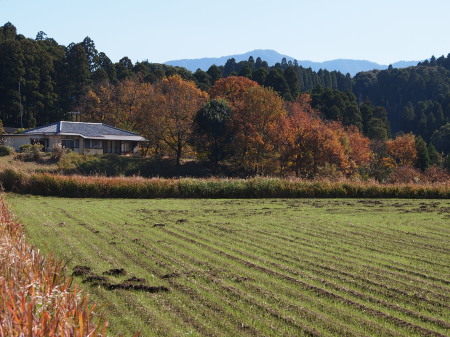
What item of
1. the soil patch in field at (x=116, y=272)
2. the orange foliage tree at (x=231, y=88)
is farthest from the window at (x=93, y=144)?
the soil patch in field at (x=116, y=272)

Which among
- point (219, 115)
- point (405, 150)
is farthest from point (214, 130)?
point (405, 150)

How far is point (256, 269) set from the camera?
10.3m

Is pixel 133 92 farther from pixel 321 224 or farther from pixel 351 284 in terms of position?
pixel 351 284

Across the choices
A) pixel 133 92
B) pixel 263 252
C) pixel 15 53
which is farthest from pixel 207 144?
pixel 263 252

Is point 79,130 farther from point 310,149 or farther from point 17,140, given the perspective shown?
point 310,149

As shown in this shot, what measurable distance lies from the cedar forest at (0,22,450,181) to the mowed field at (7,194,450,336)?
2569 cm

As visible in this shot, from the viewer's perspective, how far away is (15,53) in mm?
57031

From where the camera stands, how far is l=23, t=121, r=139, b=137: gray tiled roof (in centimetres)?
4809

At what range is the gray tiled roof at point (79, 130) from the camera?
4809 centimetres

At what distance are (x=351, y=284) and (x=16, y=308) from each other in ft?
21.3

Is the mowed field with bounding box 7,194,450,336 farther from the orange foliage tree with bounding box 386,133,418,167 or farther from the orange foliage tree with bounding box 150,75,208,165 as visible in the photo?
the orange foliage tree with bounding box 386,133,418,167

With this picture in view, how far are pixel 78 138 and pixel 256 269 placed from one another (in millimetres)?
41932

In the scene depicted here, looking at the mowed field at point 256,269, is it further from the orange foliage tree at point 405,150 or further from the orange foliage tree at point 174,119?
the orange foliage tree at point 405,150

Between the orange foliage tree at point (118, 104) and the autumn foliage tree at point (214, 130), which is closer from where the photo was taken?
the autumn foliage tree at point (214, 130)
